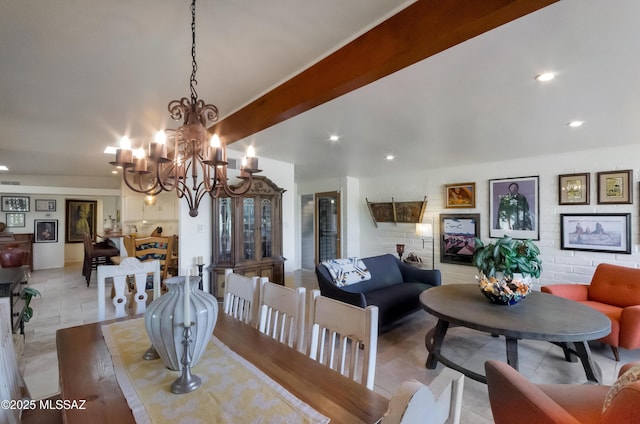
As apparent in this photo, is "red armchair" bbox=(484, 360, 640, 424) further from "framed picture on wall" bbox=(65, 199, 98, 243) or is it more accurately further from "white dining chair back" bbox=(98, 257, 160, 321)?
"framed picture on wall" bbox=(65, 199, 98, 243)

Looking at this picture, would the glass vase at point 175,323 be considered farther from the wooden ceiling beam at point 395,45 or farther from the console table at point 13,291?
the console table at point 13,291

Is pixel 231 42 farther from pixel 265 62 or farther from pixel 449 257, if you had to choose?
pixel 449 257

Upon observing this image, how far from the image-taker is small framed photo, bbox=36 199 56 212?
7.17m

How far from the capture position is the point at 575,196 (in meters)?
3.81

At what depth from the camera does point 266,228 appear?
4441 millimetres

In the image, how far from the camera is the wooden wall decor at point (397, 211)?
5.33 m

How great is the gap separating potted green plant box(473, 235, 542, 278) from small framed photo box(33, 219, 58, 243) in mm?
9728

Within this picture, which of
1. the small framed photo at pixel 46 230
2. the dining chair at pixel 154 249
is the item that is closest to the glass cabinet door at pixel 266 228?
the dining chair at pixel 154 249

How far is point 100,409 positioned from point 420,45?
1921mm

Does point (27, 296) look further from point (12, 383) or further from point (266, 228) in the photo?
point (266, 228)

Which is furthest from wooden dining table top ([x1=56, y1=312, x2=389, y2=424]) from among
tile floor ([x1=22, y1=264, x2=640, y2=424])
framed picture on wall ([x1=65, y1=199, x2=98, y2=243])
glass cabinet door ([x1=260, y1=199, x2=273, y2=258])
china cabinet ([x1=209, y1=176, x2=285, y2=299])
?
framed picture on wall ([x1=65, y1=199, x2=98, y2=243])

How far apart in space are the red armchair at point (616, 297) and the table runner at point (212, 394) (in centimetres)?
320

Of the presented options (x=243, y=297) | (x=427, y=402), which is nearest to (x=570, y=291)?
(x=243, y=297)

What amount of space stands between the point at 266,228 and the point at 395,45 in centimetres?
340
